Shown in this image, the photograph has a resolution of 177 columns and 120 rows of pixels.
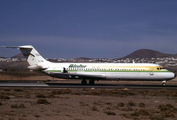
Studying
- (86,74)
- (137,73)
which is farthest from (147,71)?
(86,74)

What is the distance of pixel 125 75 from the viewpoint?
135 feet

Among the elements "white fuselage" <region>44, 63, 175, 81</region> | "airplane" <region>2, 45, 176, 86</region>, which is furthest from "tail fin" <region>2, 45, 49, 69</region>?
"white fuselage" <region>44, 63, 175, 81</region>

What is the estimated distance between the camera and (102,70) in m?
41.6

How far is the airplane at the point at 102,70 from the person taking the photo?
40906 mm

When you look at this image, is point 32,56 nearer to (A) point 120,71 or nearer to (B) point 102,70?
(B) point 102,70

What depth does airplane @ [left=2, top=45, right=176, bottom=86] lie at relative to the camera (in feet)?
134

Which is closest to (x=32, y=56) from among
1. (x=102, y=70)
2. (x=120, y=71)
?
(x=102, y=70)

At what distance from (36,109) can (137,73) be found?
27.1 m

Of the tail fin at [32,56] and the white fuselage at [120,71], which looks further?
the tail fin at [32,56]

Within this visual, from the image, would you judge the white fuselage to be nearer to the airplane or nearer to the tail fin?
the airplane

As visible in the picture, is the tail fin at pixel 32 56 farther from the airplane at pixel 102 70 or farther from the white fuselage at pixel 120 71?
the white fuselage at pixel 120 71

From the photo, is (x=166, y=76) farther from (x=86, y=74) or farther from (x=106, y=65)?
(x=86, y=74)

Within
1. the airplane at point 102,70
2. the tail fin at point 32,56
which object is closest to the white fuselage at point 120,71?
the airplane at point 102,70

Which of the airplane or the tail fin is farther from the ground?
the tail fin
